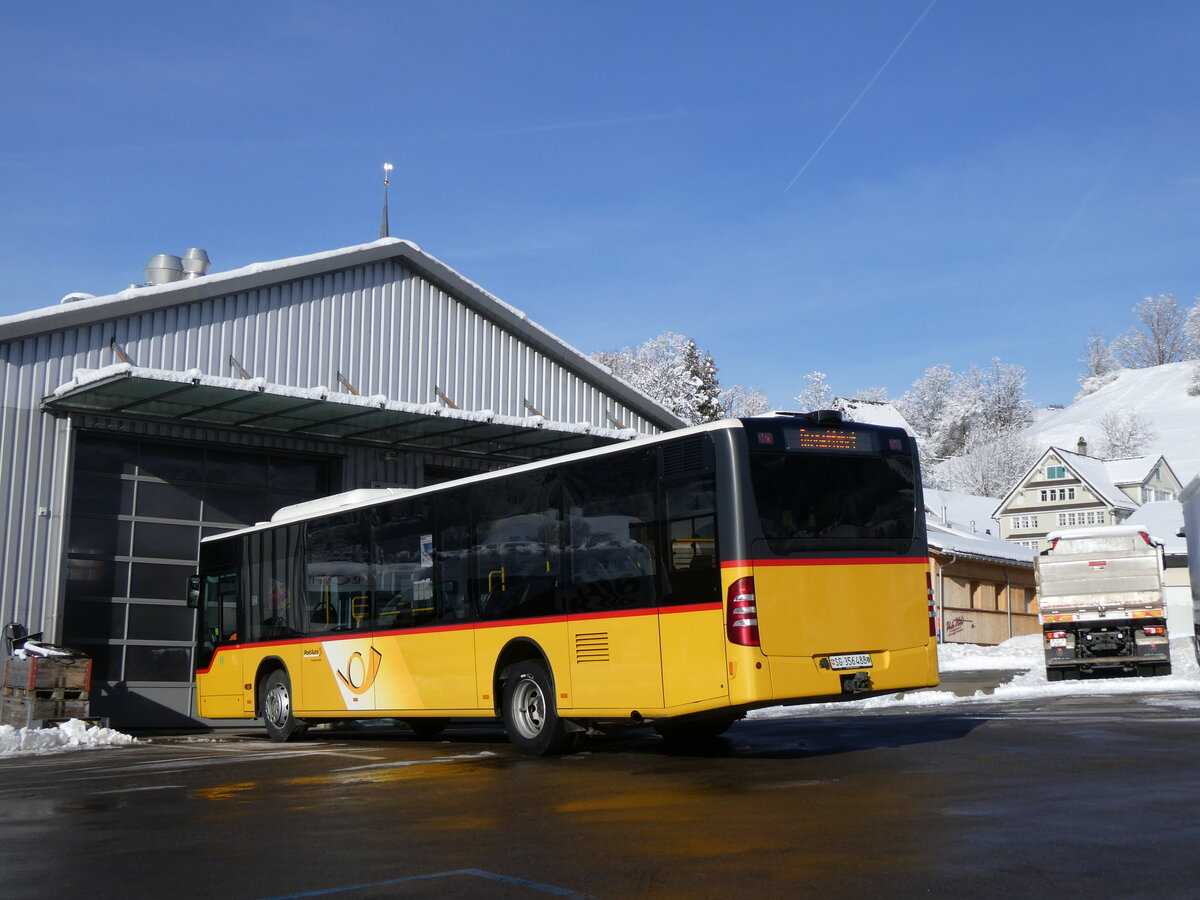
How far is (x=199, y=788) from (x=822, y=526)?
608 cm

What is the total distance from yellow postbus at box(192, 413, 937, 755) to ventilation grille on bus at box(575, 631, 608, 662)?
0.02 meters

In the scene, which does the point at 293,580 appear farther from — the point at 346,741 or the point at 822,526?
the point at 822,526

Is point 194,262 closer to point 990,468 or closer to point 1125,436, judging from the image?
point 990,468

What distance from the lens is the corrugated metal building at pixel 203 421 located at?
2122cm

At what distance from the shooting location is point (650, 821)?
8078mm

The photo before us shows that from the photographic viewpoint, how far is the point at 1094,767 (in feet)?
33.2

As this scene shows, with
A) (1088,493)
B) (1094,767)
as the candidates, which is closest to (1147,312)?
(1088,493)

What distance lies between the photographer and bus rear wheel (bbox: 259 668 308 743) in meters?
18.3

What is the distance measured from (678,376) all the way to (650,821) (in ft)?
259

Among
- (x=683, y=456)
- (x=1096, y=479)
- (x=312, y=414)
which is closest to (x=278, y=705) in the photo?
(x=312, y=414)

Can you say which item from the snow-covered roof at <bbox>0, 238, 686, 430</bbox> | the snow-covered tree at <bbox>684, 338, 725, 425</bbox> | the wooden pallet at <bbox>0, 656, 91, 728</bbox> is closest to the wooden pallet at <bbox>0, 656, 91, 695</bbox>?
the wooden pallet at <bbox>0, 656, 91, 728</bbox>

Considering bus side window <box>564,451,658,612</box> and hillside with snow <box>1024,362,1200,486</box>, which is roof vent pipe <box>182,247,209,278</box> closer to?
bus side window <box>564,451,658,612</box>

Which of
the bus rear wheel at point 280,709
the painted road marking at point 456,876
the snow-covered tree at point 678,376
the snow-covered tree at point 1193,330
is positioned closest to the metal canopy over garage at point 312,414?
the bus rear wheel at point 280,709

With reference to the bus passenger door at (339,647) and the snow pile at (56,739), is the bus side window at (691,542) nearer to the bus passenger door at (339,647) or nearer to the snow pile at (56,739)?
the bus passenger door at (339,647)
